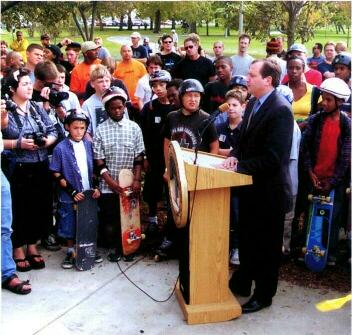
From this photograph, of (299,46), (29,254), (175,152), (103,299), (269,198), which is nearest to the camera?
(175,152)

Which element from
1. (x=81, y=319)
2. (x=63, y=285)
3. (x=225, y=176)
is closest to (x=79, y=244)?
(x=63, y=285)

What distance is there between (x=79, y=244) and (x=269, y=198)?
190 cm

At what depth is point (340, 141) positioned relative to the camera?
4.77 m

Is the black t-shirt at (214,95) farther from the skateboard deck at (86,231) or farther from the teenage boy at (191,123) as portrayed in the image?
the skateboard deck at (86,231)

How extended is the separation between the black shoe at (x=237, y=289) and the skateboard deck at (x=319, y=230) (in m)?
0.80

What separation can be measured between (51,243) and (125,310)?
157cm

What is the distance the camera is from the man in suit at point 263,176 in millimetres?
3932

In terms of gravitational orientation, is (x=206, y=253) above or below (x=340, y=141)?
below

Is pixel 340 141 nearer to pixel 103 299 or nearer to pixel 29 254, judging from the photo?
pixel 103 299

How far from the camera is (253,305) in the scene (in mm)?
4266

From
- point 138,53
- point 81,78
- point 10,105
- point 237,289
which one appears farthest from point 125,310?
point 138,53

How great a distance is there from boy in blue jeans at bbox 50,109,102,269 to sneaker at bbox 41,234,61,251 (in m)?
0.36

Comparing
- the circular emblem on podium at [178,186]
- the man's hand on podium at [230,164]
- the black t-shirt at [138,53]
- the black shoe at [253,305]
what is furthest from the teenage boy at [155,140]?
the black t-shirt at [138,53]

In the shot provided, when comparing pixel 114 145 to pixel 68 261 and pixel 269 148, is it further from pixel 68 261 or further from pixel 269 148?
pixel 269 148
